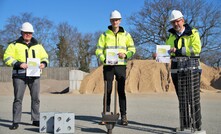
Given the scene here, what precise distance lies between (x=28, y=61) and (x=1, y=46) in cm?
4660

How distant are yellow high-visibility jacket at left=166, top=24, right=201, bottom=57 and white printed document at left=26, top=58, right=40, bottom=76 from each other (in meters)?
2.93

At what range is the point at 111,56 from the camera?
7.72m

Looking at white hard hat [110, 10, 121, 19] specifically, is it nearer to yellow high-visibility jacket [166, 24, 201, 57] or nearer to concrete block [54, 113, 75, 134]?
yellow high-visibility jacket [166, 24, 201, 57]

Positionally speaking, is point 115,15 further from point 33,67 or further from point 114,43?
point 33,67

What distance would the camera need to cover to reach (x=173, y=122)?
870 centimetres

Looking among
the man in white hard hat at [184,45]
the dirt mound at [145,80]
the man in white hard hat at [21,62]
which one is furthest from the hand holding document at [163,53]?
the dirt mound at [145,80]

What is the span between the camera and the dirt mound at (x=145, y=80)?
26484mm

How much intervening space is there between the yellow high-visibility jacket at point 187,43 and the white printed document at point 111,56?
1.28m

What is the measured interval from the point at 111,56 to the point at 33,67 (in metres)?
1.72

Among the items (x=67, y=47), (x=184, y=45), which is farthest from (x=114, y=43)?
(x=67, y=47)

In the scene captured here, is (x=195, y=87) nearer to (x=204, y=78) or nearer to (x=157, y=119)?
(x=157, y=119)

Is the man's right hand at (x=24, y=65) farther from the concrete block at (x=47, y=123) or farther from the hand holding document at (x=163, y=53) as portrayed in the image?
the hand holding document at (x=163, y=53)

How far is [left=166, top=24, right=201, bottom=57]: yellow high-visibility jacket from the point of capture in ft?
22.2

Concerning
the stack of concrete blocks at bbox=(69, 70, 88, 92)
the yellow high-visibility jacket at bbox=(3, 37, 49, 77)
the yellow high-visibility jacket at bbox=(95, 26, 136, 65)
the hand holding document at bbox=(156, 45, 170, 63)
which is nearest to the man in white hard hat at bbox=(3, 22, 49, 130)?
the yellow high-visibility jacket at bbox=(3, 37, 49, 77)
